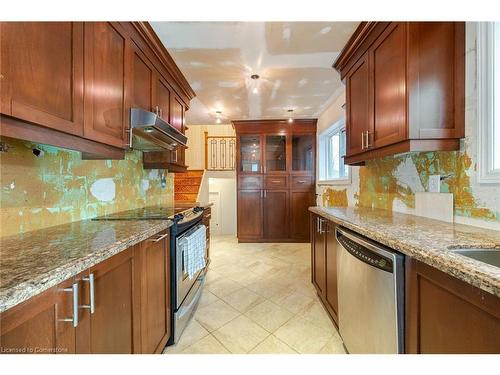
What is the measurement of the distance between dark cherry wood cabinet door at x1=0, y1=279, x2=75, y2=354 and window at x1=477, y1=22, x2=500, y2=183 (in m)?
1.91

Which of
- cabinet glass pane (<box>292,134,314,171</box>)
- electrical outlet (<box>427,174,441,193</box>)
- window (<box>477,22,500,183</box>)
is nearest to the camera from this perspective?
window (<box>477,22,500,183</box>)

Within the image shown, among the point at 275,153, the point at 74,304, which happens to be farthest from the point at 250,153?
the point at 74,304

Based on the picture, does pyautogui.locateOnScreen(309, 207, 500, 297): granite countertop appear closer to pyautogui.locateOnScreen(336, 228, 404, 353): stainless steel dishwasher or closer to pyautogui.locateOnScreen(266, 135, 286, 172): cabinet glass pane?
pyautogui.locateOnScreen(336, 228, 404, 353): stainless steel dishwasher

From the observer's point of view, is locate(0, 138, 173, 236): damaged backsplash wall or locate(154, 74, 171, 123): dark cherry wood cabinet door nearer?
locate(0, 138, 173, 236): damaged backsplash wall

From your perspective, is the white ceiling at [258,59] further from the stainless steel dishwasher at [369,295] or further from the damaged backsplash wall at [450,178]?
the stainless steel dishwasher at [369,295]

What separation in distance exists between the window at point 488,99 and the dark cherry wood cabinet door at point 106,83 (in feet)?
6.78

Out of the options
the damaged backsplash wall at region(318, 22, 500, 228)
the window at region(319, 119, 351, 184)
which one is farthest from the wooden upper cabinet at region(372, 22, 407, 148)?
the window at region(319, 119, 351, 184)

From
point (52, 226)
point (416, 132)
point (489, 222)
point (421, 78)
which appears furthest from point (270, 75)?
point (52, 226)

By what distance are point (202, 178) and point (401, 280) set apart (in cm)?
413

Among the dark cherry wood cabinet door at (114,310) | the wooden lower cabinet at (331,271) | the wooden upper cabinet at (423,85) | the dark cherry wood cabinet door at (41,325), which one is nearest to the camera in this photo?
the dark cherry wood cabinet door at (41,325)

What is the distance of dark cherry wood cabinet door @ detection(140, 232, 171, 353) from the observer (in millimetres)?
1138

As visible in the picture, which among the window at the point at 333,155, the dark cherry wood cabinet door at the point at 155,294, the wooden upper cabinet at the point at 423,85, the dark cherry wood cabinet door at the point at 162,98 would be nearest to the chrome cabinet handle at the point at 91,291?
the dark cherry wood cabinet door at the point at 155,294

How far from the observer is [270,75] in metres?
2.25

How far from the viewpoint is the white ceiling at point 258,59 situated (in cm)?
156
